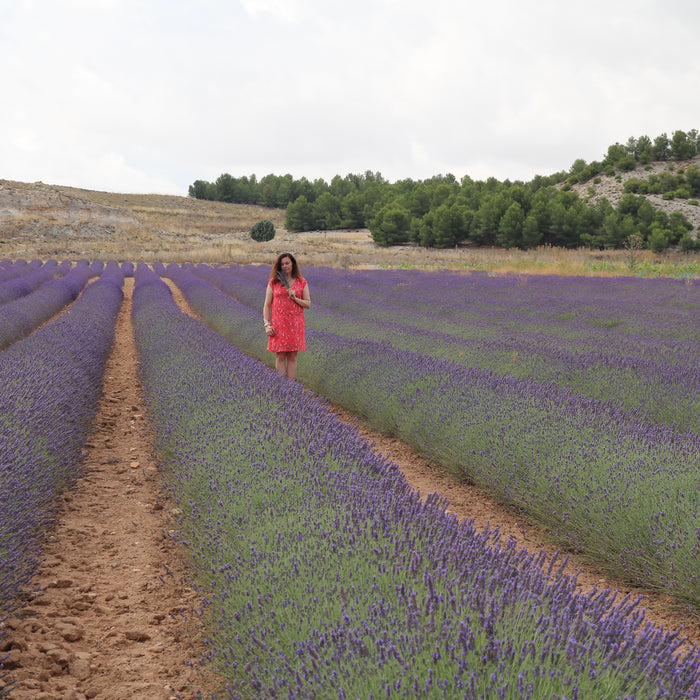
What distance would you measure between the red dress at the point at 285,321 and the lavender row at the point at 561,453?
0.82 metres

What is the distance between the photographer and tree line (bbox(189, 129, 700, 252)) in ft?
127

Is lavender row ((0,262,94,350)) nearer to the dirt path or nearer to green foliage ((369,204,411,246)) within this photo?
the dirt path

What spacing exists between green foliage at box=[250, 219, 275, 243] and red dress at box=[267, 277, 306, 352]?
5389 cm

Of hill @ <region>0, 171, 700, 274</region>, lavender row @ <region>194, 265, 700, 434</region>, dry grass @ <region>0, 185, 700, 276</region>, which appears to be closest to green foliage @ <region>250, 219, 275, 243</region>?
hill @ <region>0, 171, 700, 274</region>

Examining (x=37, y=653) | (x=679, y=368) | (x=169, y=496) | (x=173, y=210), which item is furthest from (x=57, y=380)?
(x=173, y=210)

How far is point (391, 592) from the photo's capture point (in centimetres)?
166

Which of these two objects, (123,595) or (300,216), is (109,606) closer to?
(123,595)

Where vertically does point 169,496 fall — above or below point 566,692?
below

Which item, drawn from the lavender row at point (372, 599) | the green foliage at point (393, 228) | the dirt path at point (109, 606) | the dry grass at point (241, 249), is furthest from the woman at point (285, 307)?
the green foliage at point (393, 228)

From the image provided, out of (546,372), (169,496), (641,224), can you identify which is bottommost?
(169,496)

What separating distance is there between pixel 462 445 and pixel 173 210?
8500 centimetres

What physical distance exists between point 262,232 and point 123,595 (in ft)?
188

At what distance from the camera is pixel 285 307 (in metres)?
5.32

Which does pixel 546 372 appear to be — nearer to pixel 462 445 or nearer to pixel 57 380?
pixel 462 445
